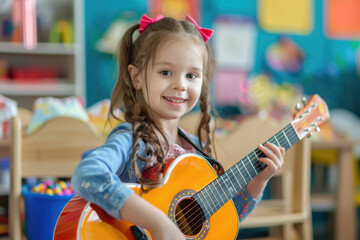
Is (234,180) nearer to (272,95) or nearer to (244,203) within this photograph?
(244,203)

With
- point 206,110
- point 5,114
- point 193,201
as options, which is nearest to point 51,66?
point 5,114

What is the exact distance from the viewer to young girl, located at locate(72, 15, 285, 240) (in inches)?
33.2

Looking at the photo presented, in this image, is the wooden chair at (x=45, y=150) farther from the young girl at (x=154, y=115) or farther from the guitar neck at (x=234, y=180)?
the guitar neck at (x=234, y=180)

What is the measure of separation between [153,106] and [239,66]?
2.38m

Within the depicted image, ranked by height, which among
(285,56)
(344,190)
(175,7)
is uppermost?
(175,7)

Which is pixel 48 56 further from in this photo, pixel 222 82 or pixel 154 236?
pixel 154 236

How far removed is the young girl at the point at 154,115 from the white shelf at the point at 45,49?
6.08ft

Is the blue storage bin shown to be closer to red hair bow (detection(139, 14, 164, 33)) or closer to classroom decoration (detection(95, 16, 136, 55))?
red hair bow (detection(139, 14, 164, 33))

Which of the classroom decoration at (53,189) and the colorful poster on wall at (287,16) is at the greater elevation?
the colorful poster on wall at (287,16)

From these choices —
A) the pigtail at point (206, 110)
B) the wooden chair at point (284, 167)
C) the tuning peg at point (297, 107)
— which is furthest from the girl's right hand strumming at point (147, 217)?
the wooden chair at point (284, 167)

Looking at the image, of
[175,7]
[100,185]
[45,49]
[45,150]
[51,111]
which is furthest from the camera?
[175,7]

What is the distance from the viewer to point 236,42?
3344 millimetres

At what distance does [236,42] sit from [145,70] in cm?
239

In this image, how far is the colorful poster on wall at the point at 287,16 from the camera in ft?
11.1
